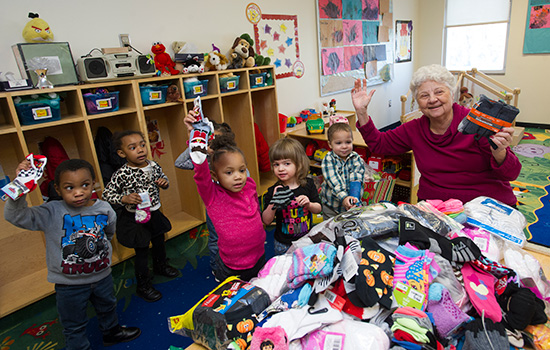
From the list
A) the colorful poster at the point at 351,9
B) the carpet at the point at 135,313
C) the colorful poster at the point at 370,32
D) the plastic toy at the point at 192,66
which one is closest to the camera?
the carpet at the point at 135,313

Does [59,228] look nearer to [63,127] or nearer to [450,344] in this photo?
[63,127]

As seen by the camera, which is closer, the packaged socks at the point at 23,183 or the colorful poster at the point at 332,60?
the packaged socks at the point at 23,183

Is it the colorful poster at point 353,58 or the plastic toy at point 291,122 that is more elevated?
the colorful poster at point 353,58

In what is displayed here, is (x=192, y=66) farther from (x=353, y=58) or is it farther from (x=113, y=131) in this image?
(x=353, y=58)

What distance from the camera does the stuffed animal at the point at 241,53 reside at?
3300 millimetres

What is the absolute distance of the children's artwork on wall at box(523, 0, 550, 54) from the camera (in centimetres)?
532

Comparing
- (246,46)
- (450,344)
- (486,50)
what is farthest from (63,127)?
(486,50)

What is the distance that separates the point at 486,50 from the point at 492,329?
6.98 metres

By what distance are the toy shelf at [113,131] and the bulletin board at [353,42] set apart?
156 cm

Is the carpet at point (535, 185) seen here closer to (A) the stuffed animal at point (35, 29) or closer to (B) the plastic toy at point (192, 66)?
(B) the plastic toy at point (192, 66)

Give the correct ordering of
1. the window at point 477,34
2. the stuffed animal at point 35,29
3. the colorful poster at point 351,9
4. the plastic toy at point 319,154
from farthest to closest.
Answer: the window at point 477,34 → the colorful poster at point 351,9 → the plastic toy at point 319,154 → the stuffed animal at point 35,29

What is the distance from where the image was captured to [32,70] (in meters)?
2.21

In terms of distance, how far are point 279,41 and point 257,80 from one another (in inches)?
37.4

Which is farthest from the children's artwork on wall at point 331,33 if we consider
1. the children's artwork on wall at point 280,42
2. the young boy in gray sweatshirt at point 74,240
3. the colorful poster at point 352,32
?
the young boy in gray sweatshirt at point 74,240
